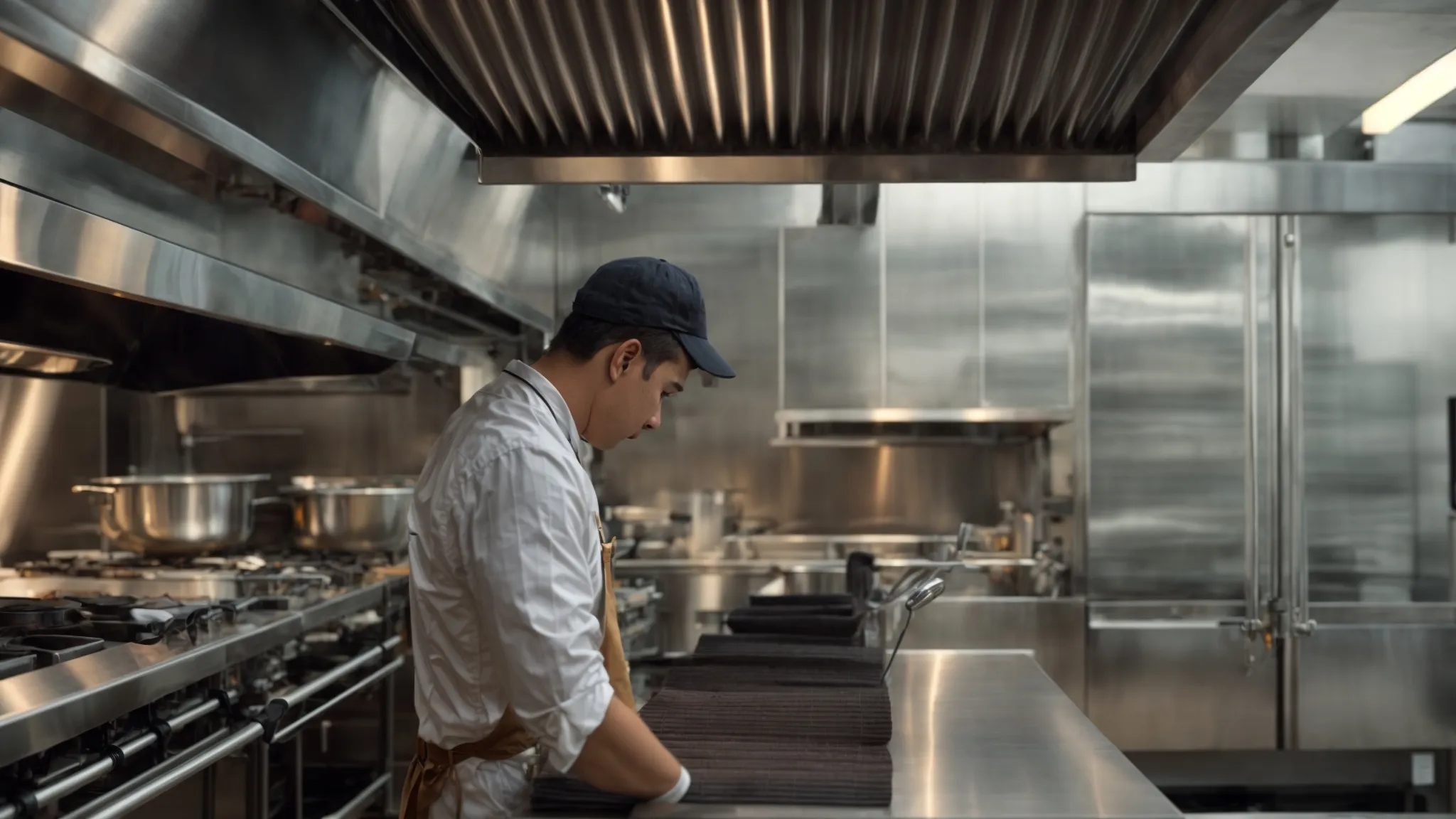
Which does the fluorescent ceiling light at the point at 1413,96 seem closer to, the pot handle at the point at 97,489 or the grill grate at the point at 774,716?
the grill grate at the point at 774,716

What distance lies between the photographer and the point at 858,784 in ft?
4.97

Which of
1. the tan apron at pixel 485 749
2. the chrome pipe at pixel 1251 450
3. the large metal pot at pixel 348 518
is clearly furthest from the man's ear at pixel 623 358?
the chrome pipe at pixel 1251 450

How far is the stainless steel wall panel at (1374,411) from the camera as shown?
14.6 feet

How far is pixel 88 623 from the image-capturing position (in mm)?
2512

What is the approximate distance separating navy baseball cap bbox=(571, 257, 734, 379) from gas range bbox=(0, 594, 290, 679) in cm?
124

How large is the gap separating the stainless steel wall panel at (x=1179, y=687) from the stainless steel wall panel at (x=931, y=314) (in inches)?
44.8

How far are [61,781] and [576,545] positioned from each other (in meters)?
1.06

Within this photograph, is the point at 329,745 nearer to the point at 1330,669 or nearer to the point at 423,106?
the point at 423,106

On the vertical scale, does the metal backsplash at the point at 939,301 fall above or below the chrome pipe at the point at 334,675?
above

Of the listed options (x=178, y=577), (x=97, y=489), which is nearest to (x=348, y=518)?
(x=178, y=577)

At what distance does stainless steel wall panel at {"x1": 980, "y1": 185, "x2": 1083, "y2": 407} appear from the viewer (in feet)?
15.8

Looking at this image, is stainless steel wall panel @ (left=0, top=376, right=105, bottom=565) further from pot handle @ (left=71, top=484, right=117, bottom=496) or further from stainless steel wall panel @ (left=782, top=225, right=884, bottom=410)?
stainless steel wall panel @ (left=782, top=225, right=884, bottom=410)

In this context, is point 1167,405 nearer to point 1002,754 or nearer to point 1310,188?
point 1310,188

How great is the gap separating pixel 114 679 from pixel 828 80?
1570 mm
